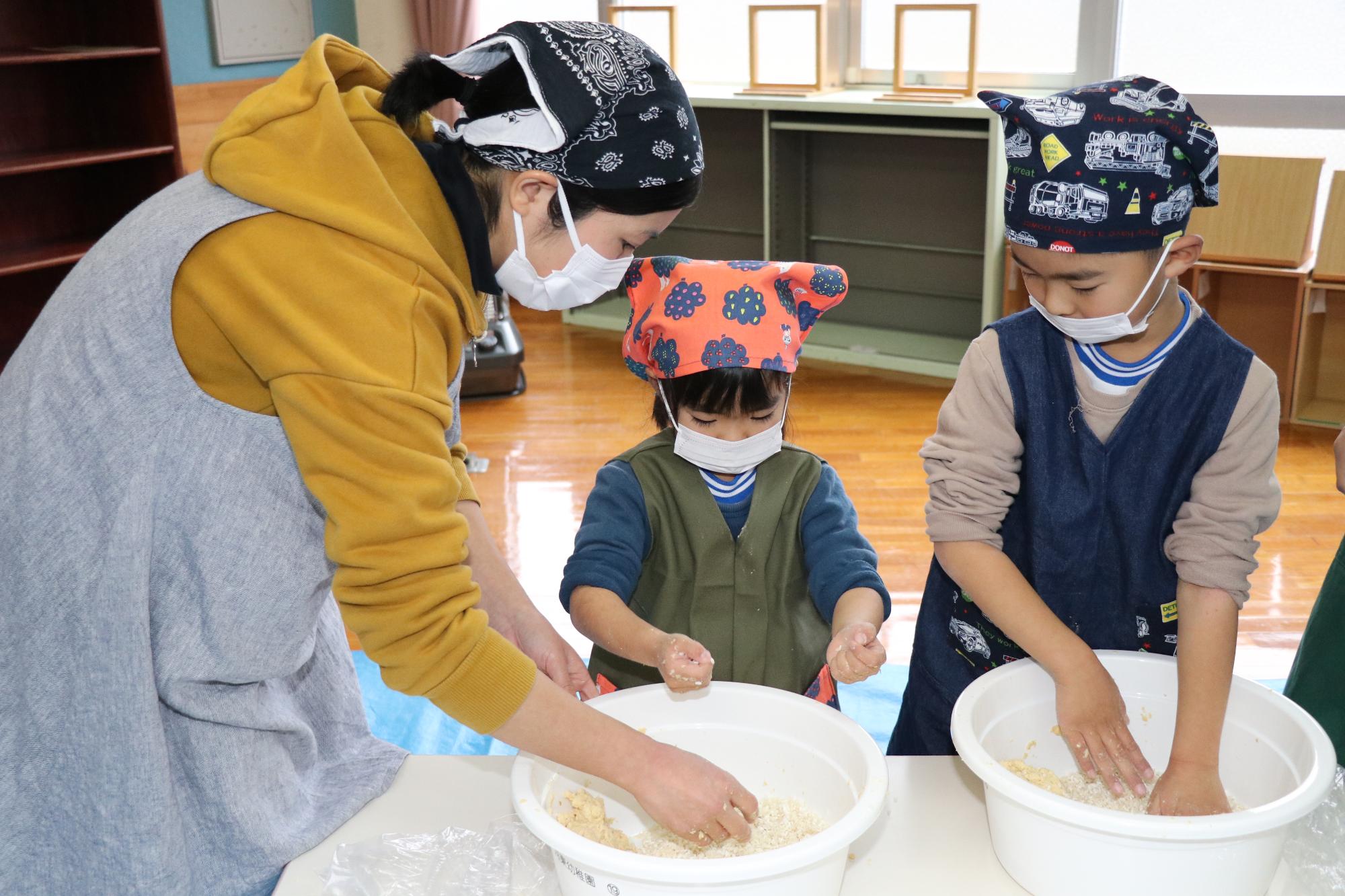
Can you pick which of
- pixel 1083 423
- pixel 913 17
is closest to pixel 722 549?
pixel 1083 423

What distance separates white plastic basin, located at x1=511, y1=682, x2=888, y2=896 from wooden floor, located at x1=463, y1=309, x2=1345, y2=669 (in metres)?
1.46

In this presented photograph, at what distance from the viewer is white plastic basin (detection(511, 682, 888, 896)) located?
31.7 inches

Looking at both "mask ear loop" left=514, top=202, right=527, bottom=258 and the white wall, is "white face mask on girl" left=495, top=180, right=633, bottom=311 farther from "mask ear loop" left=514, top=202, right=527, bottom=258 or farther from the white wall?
the white wall

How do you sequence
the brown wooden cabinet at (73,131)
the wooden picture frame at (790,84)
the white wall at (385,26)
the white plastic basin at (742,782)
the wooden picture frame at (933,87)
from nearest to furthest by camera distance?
the white plastic basin at (742,782), the brown wooden cabinet at (73,131), the wooden picture frame at (933,87), the wooden picture frame at (790,84), the white wall at (385,26)

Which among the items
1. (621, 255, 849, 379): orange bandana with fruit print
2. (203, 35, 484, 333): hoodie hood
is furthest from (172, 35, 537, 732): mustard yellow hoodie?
(621, 255, 849, 379): orange bandana with fruit print

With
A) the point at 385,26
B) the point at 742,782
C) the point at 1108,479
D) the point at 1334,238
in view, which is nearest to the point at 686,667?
the point at 742,782

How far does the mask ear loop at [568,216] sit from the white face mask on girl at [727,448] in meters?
0.43

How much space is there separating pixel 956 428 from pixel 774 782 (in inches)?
16.1

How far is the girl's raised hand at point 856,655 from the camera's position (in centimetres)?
112

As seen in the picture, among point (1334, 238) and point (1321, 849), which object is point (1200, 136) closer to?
point (1321, 849)

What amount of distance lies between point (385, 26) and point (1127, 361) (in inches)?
197

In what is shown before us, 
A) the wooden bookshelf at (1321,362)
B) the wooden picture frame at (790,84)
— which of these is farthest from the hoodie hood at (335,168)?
the wooden picture frame at (790,84)

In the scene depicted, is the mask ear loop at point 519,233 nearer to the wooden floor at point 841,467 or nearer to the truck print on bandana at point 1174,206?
the truck print on bandana at point 1174,206

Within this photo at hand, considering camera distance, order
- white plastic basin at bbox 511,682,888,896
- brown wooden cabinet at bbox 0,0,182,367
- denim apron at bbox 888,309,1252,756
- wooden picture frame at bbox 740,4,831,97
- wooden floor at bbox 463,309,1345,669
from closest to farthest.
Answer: white plastic basin at bbox 511,682,888,896, denim apron at bbox 888,309,1252,756, wooden floor at bbox 463,309,1345,669, brown wooden cabinet at bbox 0,0,182,367, wooden picture frame at bbox 740,4,831,97
